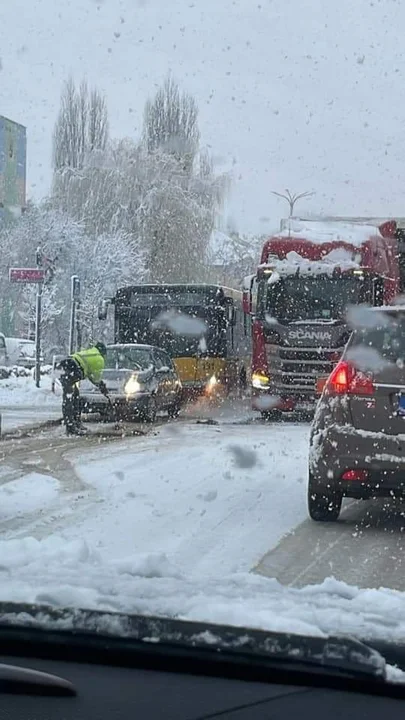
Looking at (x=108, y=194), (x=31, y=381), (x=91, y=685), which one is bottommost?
(x=31, y=381)

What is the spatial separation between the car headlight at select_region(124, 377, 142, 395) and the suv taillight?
11676mm

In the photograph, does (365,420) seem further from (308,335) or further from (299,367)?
(299,367)

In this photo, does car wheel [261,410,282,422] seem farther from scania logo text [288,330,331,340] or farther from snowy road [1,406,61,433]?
snowy road [1,406,61,433]

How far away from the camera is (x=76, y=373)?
1811cm

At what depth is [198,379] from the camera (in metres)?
25.0

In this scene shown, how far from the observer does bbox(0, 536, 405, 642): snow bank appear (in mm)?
3504

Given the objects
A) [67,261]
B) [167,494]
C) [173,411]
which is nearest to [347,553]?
[167,494]

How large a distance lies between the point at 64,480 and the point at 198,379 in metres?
14.0

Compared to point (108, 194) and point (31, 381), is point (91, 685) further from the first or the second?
point (108, 194)

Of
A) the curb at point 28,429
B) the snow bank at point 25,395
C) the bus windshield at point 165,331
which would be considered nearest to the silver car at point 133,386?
the curb at point 28,429

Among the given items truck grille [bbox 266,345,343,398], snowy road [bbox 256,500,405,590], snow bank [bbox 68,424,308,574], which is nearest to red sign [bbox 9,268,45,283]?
truck grille [bbox 266,345,343,398]

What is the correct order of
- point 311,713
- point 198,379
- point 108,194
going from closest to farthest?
point 311,713 → point 198,379 → point 108,194

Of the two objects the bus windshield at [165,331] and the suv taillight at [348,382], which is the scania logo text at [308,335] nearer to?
the bus windshield at [165,331]

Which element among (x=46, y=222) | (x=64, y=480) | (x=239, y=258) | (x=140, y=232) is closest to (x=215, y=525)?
(x=64, y=480)
